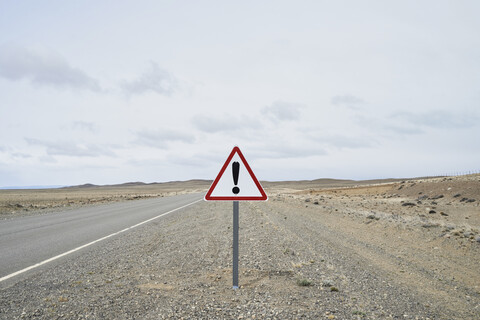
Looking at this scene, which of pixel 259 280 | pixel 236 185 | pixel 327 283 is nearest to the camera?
pixel 236 185

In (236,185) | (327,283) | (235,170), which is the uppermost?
(235,170)

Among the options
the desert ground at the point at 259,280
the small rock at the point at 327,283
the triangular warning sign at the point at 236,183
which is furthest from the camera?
the small rock at the point at 327,283

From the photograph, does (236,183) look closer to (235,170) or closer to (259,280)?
(235,170)

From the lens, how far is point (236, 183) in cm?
A: 550

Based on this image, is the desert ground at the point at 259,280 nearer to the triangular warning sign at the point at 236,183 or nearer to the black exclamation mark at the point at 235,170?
the triangular warning sign at the point at 236,183

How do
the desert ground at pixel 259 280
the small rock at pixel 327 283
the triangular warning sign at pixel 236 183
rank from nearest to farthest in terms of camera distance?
the desert ground at pixel 259 280
the triangular warning sign at pixel 236 183
the small rock at pixel 327 283

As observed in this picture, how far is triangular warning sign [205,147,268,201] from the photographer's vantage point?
17.9ft

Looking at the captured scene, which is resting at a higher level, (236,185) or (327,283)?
(236,185)

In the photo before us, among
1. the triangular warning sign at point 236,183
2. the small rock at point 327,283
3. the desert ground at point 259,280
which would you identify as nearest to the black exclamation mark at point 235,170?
the triangular warning sign at point 236,183

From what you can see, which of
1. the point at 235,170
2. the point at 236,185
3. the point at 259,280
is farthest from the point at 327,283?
the point at 235,170

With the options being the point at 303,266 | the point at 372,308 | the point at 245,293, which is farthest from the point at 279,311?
the point at 303,266

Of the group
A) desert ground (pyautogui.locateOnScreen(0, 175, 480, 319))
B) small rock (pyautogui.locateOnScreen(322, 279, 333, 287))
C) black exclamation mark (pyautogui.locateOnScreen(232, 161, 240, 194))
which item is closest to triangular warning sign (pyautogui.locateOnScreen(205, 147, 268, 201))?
black exclamation mark (pyautogui.locateOnScreen(232, 161, 240, 194))

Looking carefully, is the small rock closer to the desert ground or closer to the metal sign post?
the desert ground

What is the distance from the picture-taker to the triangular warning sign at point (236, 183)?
5457 millimetres
